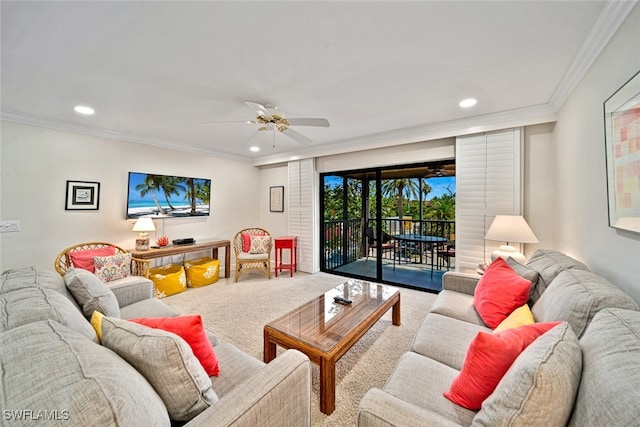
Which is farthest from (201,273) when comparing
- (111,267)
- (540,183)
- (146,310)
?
(540,183)

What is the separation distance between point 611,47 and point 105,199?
5247 millimetres

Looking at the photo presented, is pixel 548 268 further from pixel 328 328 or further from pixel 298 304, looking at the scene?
pixel 298 304

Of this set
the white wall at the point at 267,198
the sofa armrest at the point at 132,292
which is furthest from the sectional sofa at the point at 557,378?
the white wall at the point at 267,198

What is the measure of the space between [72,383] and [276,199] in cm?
475

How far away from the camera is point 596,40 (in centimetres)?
156

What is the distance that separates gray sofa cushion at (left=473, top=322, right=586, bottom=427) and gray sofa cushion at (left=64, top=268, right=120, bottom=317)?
2022 mm

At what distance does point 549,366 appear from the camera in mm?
747

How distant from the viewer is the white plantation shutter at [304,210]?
4656mm

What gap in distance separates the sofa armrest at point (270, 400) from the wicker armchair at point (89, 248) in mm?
3046

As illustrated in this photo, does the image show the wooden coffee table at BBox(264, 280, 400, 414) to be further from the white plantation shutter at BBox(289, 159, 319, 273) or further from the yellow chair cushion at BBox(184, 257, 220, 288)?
the yellow chair cushion at BBox(184, 257, 220, 288)

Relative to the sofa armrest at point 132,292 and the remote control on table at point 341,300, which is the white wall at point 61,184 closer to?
the sofa armrest at point 132,292

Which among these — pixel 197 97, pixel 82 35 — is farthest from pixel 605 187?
pixel 82 35

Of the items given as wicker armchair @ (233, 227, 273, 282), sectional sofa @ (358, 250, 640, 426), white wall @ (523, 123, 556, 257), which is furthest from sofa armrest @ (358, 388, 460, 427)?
wicker armchair @ (233, 227, 273, 282)

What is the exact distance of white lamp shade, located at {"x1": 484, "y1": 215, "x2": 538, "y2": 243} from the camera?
2504mm
